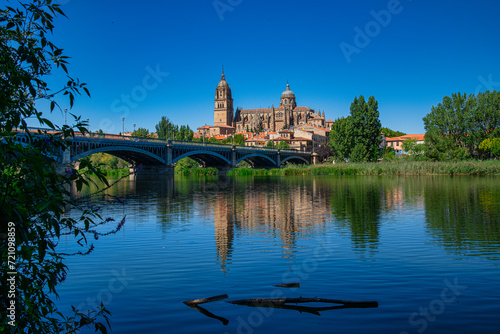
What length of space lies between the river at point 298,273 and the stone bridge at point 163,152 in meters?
22.4

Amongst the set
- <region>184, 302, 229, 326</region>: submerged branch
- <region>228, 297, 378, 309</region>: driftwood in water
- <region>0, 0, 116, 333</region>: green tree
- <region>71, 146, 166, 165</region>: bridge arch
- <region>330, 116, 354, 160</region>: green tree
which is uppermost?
<region>330, 116, 354, 160</region>: green tree

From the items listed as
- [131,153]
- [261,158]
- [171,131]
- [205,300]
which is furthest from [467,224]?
[171,131]

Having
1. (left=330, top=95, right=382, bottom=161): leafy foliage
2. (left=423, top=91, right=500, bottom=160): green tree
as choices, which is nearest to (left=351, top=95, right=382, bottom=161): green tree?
(left=330, top=95, right=382, bottom=161): leafy foliage

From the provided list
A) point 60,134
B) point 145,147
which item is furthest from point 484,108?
point 60,134

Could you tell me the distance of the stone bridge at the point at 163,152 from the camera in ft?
163

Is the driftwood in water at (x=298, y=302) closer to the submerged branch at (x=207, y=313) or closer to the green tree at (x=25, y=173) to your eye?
the submerged branch at (x=207, y=313)

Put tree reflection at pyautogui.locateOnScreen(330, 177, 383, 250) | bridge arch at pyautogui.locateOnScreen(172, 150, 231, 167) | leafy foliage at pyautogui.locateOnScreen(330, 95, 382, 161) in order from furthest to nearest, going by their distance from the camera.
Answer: leafy foliage at pyautogui.locateOnScreen(330, 95, 382, 161) < bridge arch at pyautogui.locateOnScreen(172, 150, 231, 167) < tree reflection at pyautogui.locateOnScreen(330, 177, 383, 250)

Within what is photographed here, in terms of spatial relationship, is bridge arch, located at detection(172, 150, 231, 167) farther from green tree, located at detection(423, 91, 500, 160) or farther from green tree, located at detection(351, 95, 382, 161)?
green tree, located at detection(423, 91, 500, 160)

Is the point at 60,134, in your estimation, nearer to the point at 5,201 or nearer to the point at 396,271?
the point at 5,201

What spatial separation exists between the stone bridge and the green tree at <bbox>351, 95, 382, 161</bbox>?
18.6 meters

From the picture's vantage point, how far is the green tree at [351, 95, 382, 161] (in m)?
85.2

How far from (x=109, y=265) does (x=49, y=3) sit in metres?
7.65

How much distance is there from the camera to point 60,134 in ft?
15.3

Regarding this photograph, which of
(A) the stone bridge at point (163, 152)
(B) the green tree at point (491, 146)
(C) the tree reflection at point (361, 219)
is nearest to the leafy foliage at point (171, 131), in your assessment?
(A) the stone bridge at point (163, 152)
